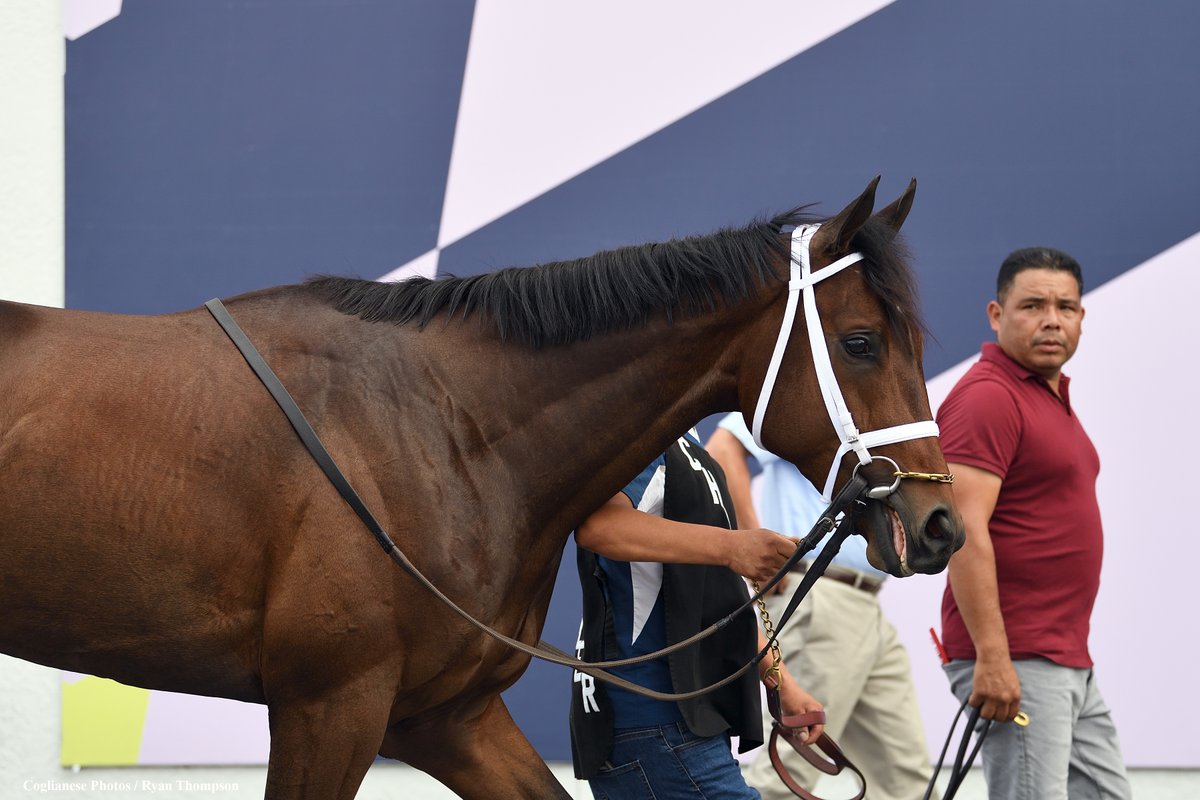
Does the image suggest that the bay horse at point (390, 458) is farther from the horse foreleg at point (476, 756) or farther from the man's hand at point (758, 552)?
the man's hand at point (758, 552)

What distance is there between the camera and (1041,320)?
3201 millimetres

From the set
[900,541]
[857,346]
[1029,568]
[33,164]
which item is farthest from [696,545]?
[33,164]

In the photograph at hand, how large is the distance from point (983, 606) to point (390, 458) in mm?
1487

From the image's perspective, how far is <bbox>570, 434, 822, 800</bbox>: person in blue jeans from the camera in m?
2.40

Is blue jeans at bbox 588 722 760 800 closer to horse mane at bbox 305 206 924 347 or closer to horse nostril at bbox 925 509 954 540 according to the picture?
horse nostril at bbox 925 509 954 540

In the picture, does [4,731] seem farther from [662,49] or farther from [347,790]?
[662,49]

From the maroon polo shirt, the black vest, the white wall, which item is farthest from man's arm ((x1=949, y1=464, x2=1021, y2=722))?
the white wall

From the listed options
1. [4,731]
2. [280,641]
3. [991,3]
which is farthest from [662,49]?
[4,731]

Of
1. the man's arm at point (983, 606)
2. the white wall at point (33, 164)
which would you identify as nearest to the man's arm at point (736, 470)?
the man's arm at point (983, 606)

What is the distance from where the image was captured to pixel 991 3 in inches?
182

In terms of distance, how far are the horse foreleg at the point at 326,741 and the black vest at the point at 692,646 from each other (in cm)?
50

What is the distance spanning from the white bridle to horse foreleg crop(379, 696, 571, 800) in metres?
0.83

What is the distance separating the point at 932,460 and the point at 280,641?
1240 millimetres

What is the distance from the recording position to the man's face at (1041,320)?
3.19 metres
